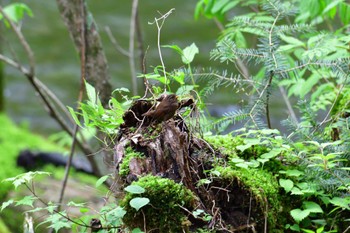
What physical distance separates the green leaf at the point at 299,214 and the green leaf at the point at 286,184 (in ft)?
0.27

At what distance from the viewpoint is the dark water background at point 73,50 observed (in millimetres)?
10117

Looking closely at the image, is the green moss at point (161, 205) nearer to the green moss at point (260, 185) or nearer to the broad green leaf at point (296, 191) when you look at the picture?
the green moss at point (260, 185)

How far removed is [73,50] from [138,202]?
9.89 metres

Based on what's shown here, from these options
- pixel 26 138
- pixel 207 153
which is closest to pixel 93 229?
pixel 207 153

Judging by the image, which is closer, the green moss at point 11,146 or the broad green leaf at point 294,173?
the broad green leaf at point 294,173

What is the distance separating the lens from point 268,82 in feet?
8.25

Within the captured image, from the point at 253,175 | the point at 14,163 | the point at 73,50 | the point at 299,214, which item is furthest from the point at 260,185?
the point at 73,50

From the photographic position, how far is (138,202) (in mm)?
1901

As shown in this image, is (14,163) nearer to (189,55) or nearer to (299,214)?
(189,55)

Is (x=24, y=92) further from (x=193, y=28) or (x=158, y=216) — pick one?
(x=158, y=216)

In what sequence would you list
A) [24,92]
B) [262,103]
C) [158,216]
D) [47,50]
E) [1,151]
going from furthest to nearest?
[47,50] < [24,92] < [1,151] < [262,103] < [158,216]

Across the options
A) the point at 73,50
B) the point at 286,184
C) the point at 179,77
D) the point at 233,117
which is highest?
the point at 73,50

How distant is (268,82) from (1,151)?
4582 millimetres

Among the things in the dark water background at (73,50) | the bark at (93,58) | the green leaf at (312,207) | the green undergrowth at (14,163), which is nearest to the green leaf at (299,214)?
the green leaf at (312,207)
